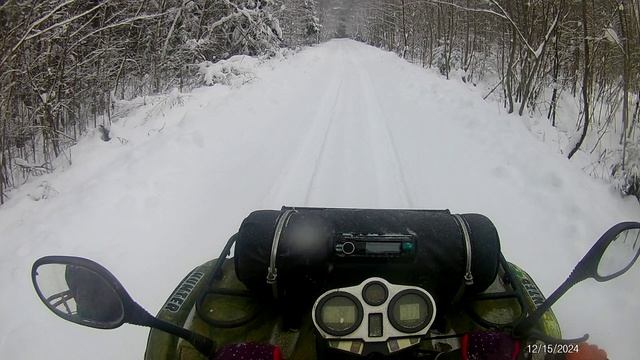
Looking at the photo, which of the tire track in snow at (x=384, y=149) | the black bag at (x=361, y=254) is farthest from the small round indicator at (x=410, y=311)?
the tire track in snow at (x=384, y=149)

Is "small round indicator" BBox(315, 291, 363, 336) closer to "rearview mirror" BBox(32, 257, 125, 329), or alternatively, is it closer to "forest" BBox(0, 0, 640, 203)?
"rearview mirror" BBox(32, 257, 125, 329)

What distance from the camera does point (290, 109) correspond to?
28.3 feet

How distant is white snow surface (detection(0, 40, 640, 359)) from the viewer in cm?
283

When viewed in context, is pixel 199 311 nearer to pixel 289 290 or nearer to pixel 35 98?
pixel 289 290

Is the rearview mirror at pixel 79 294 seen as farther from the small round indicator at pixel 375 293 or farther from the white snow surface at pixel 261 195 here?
the white snow surface at pixel 261 195

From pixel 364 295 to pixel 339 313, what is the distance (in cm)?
12

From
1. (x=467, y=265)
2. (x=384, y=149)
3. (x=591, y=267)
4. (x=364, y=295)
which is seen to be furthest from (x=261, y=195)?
(x=591, y=267)

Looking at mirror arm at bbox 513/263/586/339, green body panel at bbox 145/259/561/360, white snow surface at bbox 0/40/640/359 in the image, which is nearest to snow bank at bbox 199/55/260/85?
white snow surface at bbox 0/40/640/359

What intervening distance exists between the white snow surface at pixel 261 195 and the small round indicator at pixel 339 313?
65.4 inches

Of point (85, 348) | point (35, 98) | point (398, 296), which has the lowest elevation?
point (85, 348)

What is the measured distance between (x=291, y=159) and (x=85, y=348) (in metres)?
3.59

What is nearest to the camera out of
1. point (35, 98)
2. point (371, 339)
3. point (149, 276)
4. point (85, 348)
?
point (371, 339)

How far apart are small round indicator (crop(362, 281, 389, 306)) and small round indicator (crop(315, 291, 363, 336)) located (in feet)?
0.14

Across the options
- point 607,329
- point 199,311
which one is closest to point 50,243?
point 199,311
